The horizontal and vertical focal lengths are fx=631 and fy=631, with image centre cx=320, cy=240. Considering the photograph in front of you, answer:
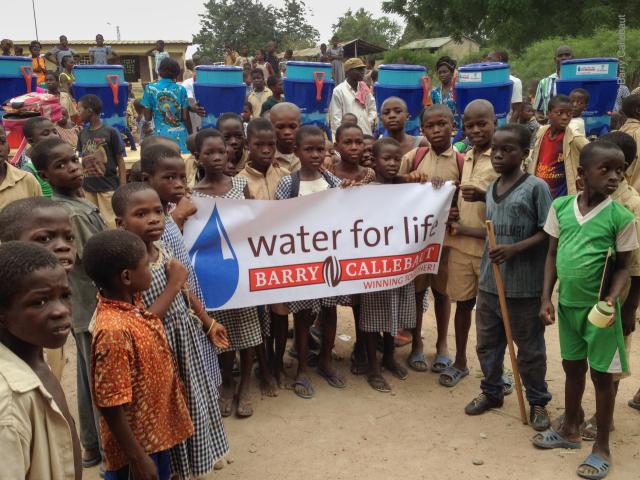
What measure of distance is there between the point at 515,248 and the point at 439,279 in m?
0.99

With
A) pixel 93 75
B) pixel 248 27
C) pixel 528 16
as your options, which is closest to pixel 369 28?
pixel 248 27

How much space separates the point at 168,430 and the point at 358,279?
1956 millimetres

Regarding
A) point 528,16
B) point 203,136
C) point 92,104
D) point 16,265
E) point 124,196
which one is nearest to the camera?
A: point 16,265

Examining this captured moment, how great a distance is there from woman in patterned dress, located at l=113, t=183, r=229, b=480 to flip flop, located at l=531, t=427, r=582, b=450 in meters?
1.83

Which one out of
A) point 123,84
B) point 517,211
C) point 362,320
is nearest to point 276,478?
point 362,320

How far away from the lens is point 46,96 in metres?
7.42

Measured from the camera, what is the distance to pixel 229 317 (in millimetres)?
4176

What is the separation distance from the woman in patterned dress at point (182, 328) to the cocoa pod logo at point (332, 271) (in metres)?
1.18

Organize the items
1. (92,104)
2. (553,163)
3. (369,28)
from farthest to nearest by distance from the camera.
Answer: (369,28) < (92,104) < (553,163)

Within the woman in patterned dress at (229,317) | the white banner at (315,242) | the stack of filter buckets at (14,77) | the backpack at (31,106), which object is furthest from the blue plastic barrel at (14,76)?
the white banner at (315,242)

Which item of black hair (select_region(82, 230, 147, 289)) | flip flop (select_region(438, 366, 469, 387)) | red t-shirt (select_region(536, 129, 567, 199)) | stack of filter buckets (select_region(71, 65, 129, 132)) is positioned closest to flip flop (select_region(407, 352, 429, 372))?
flip flop (select_region(438, 366, 469, 387))

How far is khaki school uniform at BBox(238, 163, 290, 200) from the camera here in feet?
14.3

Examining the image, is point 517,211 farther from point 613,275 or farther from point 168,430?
point 168,430

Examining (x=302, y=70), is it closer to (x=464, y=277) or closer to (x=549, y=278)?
(x=464, y=277)
